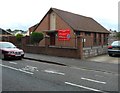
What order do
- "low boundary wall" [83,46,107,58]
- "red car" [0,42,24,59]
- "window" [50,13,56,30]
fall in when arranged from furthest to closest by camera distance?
"window" [50,13,56,30], "low boundary wall" [83,46,107,58], "red car" [0,42,24,59]

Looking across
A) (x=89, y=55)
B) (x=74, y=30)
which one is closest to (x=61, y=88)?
(x=89, y=55)

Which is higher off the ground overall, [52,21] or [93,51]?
[52,21]

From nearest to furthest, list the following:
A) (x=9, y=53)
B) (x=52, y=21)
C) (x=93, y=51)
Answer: (x=9, y=53), (x=93, y=51), (x=52, y=21)

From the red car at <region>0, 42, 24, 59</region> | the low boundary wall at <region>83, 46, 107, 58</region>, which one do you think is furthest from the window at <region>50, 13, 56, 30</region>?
the red car at <region>0, 42, 24, 59</region>

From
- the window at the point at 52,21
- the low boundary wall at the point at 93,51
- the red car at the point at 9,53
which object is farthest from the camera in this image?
the window at the point at 52,21

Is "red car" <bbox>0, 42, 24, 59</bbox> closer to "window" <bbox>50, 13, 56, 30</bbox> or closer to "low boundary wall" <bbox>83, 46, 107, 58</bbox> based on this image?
"low boundary wall" <bbox>83, 46, 107, 58</bbox>

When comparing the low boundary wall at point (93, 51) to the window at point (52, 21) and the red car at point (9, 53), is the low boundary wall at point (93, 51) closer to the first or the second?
the red car at point (9, 53)

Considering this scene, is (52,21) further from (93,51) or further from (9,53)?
(9,53)

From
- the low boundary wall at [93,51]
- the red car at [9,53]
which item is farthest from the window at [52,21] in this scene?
the red car at [9,53]

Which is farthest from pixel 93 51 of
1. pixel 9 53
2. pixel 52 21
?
pixel 52 21

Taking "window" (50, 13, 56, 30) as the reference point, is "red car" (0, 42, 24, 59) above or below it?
below

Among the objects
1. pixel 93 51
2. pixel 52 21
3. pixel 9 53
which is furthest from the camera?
pixel 52 21

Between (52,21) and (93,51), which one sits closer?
(93,51)

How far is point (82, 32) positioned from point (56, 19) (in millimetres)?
4525
